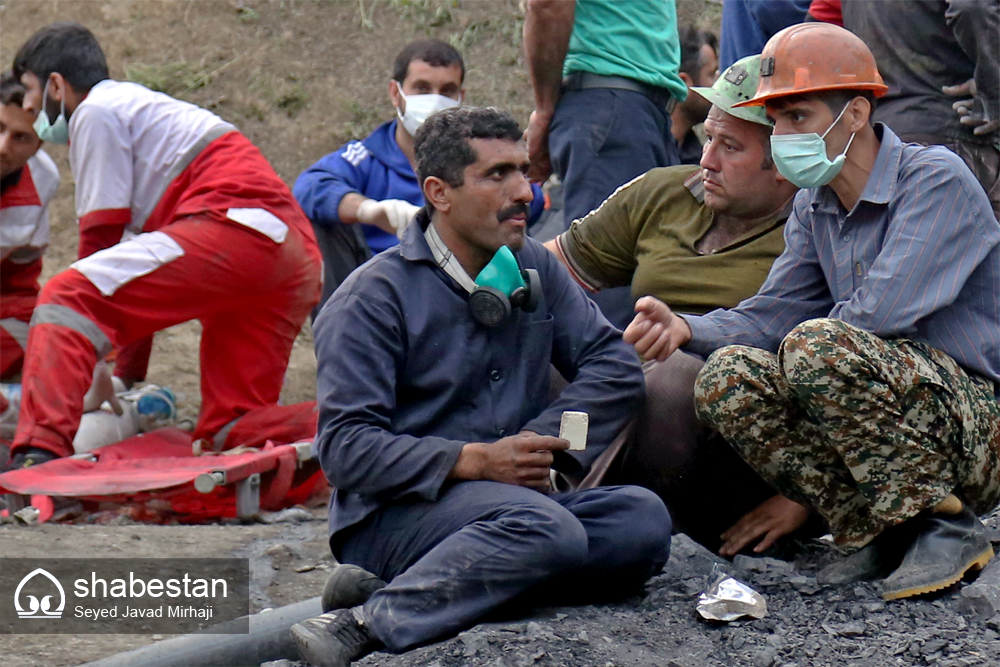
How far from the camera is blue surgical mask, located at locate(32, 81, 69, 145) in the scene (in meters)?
5.95

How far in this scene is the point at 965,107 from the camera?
452 centimetres

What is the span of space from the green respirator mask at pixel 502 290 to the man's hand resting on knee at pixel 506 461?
0.35 m

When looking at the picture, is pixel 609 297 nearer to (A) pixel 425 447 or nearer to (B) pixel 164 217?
(A) pixel 425 447

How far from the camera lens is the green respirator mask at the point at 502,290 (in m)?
3.28

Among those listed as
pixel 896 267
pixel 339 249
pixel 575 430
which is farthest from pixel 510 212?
Result: pixel 339 249

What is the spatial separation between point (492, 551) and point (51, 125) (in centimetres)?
406

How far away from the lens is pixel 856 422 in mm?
3127

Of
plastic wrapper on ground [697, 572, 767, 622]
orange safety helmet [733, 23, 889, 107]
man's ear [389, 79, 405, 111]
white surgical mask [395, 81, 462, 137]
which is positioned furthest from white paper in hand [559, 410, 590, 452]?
man's ear [389, 79, 405, 111]

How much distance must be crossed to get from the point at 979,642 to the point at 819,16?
9.88ft

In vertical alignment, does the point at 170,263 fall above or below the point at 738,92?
below

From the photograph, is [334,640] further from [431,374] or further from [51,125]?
[51,125]

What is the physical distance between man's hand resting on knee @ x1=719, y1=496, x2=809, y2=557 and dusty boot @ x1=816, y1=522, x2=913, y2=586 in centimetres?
30

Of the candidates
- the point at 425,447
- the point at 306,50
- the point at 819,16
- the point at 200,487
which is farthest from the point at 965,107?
the point at 306,50

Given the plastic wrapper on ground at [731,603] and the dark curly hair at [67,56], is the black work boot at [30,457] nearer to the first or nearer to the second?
the dark curly hair at [67,56]
